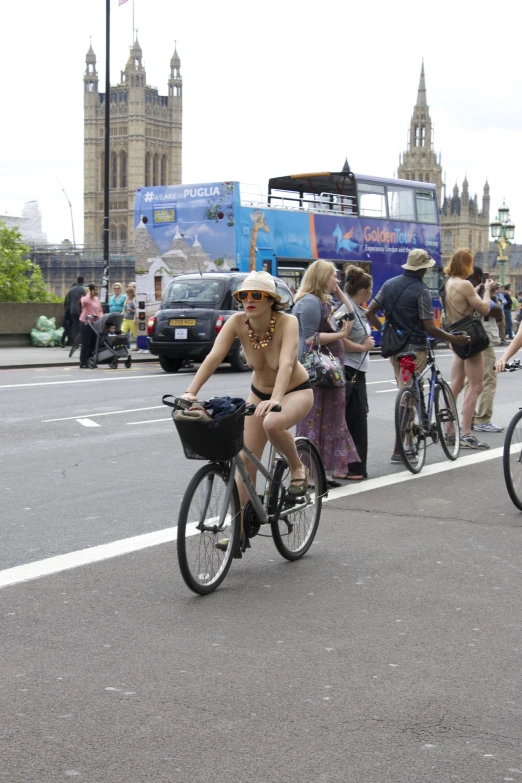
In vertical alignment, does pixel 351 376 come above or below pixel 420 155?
below

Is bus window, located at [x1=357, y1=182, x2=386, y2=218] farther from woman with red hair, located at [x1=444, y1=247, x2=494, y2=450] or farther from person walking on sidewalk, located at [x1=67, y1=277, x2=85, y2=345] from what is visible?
woman with red hair, located at [x1=444, y1=247, x2=494, y2=450]

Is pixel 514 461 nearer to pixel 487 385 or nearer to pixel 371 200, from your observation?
pixel 487 385

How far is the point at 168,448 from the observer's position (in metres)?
10.9

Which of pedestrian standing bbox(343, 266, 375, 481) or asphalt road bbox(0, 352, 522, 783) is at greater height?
pedestrian standing bbox(343, 266, 375, 481)

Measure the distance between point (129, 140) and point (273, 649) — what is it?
159 m

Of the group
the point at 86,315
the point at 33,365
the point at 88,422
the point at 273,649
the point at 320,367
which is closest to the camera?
the point at 273,649

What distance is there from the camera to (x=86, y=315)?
2419 centimetres

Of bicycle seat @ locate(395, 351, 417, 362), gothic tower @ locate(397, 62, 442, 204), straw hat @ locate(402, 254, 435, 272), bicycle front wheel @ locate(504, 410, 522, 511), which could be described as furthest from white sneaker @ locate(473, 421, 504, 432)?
gothic tower @ locate(397, 62, 442, 204)

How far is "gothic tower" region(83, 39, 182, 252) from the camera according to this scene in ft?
518

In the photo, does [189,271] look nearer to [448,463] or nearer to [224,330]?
[448,463]

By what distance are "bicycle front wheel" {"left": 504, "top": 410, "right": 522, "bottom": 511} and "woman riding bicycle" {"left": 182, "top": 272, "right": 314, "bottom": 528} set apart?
2.04 metres

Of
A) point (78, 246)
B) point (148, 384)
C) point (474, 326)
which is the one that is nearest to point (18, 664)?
point (474, 326)

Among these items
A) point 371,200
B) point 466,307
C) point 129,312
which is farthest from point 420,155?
point 466,307

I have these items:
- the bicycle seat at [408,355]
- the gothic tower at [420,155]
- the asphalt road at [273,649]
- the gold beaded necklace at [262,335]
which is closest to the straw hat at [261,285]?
the gold beaded necklace at [262,335]
